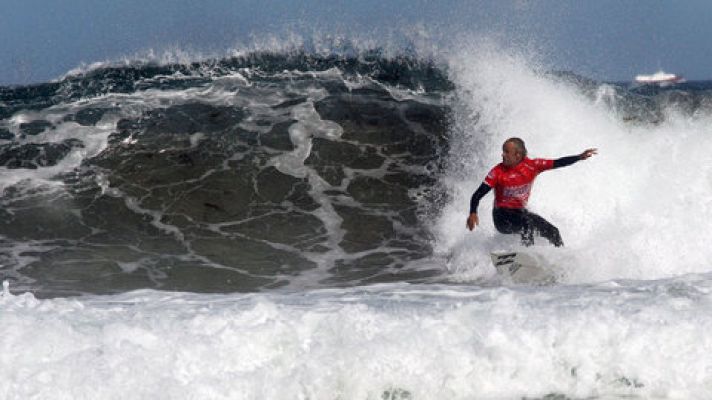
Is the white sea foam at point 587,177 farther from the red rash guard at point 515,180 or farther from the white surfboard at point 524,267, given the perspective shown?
the red rash guard at point 515,180

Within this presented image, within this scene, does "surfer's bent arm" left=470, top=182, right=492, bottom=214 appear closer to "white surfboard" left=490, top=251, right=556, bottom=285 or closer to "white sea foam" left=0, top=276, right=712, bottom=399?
"white surfboard" left=490, top=251, right=556, bottom=285

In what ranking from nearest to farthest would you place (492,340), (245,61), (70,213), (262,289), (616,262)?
1. (492,340)
2. (616,262)
3. (262,289)
4. (70,213)
5. (245,61)

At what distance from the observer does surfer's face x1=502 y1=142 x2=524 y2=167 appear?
327 inches

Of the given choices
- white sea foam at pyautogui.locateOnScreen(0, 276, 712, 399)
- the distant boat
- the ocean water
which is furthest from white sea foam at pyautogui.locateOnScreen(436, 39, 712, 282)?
the distant boat

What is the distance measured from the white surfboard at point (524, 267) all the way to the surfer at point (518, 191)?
1.95 ft

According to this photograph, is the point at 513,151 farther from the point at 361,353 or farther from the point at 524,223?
the point at 361,353

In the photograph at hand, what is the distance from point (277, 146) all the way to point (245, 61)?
433 cm

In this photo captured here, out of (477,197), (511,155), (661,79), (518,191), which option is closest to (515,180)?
(518,191)

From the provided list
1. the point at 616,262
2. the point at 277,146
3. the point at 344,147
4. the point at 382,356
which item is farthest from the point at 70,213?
the point at 382,356

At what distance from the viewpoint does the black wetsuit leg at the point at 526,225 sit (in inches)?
332

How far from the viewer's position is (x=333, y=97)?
15.9 m

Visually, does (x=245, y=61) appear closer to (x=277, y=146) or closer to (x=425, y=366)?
(x=277, y=146)

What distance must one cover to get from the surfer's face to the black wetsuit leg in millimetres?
541

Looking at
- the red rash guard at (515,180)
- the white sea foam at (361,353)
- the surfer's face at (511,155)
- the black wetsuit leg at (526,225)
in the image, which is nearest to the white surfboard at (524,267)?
the black wetsuit leg at (526,225)
